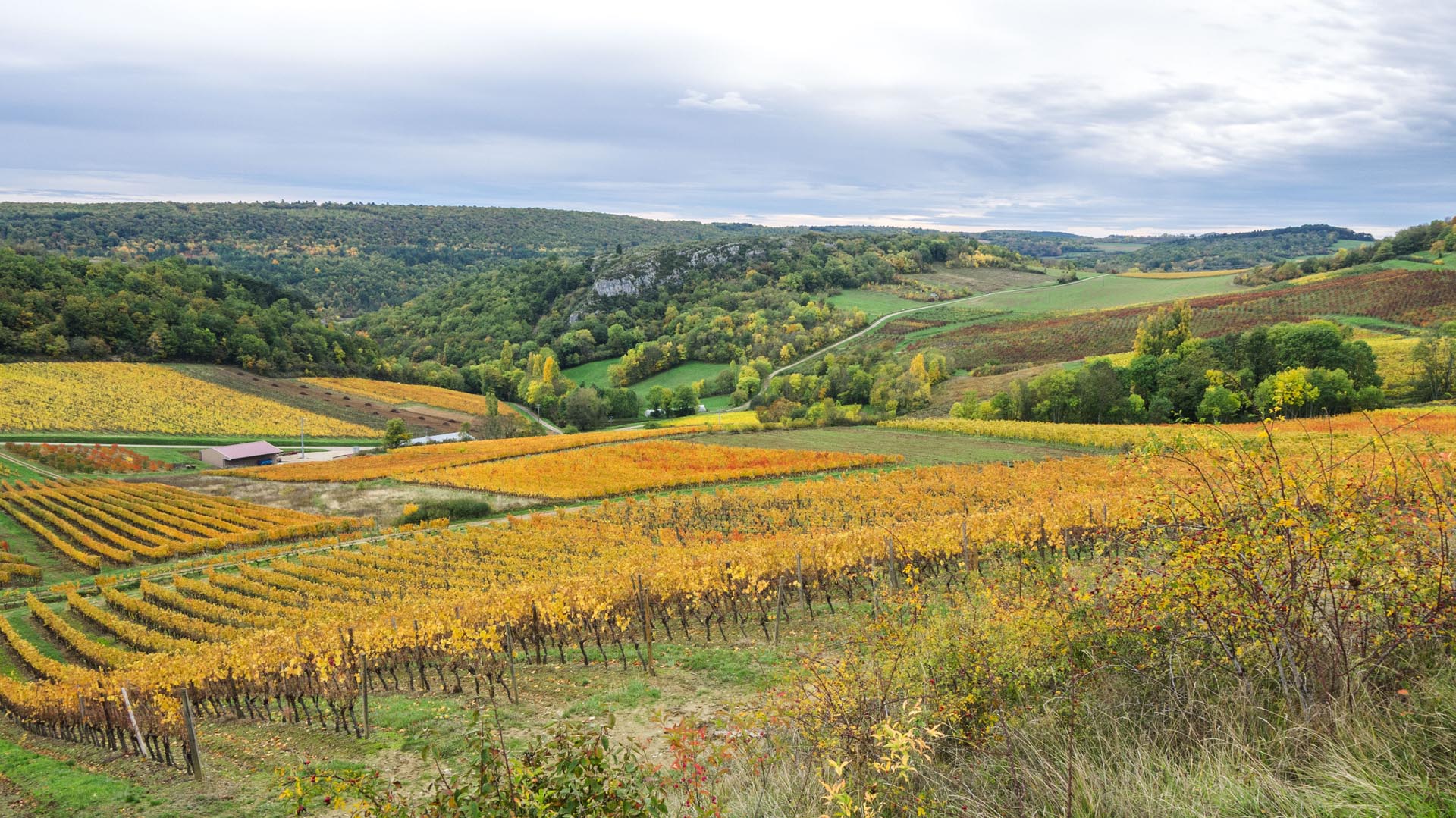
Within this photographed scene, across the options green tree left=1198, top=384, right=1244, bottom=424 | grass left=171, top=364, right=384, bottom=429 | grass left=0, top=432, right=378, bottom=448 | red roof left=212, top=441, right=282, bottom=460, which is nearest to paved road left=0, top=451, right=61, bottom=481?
grass left=0, top=432, right=378, bottom=448

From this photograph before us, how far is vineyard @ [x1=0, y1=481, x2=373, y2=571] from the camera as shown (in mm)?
34656

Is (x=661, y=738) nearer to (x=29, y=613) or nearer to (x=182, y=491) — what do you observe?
(x=29, y=613)

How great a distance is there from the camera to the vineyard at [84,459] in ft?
184

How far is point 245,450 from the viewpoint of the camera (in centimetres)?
6544

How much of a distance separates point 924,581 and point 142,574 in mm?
32679

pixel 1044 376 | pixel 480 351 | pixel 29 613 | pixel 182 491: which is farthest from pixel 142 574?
pixel 480 351

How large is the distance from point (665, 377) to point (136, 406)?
224ft

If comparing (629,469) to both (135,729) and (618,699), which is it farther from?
(618,699)

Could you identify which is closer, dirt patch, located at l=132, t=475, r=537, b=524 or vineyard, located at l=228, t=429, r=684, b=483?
dirt patch, located at l=132, t=475, r=537, b=524

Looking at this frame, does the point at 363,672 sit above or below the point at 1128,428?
above

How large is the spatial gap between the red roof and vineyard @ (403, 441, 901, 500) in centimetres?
2660

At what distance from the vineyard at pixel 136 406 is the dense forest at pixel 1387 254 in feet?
454

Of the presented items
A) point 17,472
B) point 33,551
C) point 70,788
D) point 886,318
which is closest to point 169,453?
point 17,472

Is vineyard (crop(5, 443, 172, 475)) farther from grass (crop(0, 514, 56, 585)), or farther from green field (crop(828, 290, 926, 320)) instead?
green field (crop(828, 290, 926, 320))
